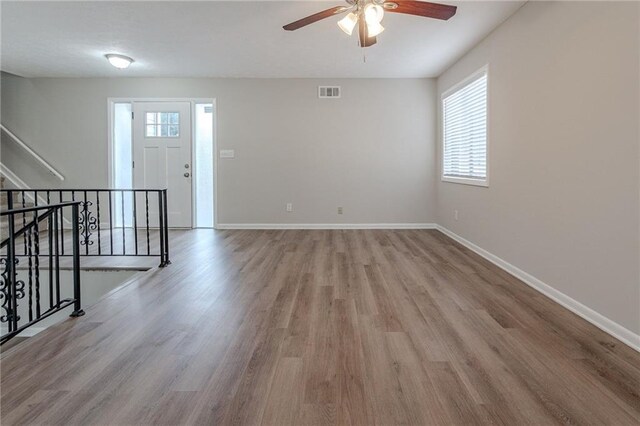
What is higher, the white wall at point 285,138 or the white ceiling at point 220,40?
the white ceiling at point 220,40

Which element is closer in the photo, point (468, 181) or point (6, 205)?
point (468, 181)

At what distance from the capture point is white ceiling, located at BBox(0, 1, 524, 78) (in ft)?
11.8

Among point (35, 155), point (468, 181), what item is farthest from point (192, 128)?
point (468, 181)

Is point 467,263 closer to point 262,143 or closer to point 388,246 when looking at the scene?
point 388,246

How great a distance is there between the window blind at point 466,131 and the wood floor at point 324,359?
1748mm

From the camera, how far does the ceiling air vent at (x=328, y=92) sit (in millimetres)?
6289

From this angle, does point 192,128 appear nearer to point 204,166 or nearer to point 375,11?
point 204,166

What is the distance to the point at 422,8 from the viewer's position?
2744 millimetres

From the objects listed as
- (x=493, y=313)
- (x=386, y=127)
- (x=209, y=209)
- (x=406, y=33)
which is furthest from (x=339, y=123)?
(x=493, y=313)

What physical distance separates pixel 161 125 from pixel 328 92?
2.87 meters

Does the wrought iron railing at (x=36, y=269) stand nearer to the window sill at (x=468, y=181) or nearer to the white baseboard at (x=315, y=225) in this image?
the white baseboard at (x=315, y=225)

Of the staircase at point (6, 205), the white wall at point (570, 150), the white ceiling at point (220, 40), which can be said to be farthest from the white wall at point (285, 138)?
the white wall at point (570, 150)

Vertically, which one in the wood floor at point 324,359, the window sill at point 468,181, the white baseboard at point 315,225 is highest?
the window sill at point 468,181

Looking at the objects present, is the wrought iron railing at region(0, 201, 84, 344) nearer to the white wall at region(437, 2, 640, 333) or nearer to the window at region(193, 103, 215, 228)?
the window at region(193, 103, 215, 228)
